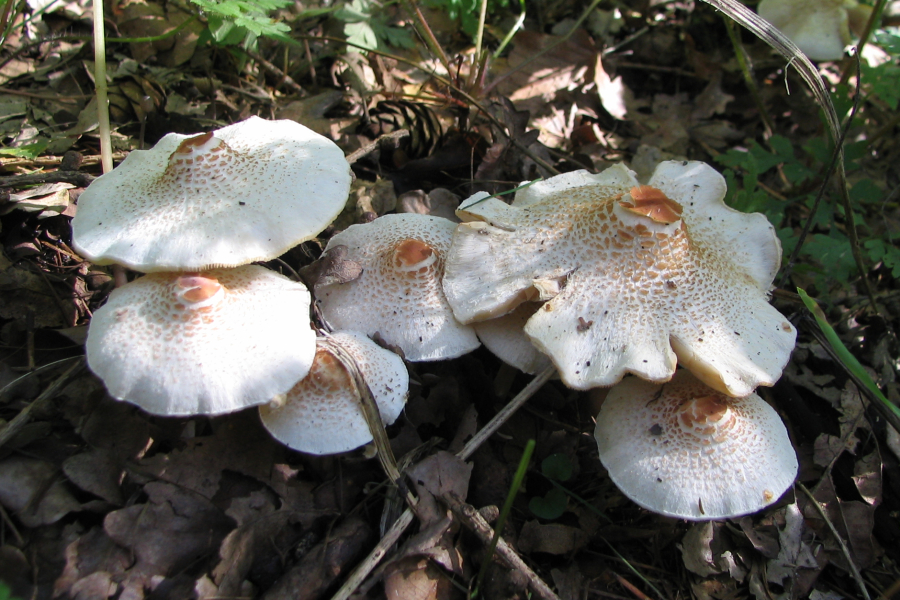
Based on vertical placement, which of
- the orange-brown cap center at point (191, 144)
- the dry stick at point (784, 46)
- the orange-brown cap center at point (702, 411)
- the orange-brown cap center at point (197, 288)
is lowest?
the orange-brown cap center at point (702, 411)

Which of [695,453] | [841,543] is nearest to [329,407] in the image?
[695,453]

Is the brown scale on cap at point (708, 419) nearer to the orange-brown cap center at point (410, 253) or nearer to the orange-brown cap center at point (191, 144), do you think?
the orange-brown cap center at point (410, 253)

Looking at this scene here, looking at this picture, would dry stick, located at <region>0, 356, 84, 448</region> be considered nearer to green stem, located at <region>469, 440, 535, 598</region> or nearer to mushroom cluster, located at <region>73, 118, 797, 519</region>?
mushroom cluster, located at <region>73, 118, 797, 519</region>

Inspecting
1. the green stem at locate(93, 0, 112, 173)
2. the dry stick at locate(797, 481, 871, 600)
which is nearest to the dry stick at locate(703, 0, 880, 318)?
the dry stick at locate(797, 481, 871, 600)

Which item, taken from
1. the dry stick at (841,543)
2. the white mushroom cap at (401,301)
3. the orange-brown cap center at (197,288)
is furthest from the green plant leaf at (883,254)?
the orange-brown cap center at (197,288)

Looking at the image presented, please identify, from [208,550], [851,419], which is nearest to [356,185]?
[208,550]

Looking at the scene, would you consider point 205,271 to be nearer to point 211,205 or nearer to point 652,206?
point 211,205
